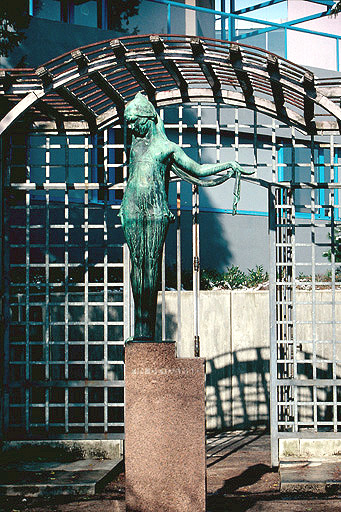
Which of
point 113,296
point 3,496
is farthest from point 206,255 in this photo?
point 3,496

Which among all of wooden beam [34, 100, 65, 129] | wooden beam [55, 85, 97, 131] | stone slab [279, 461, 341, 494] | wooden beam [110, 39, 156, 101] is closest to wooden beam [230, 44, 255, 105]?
wooden beam [110, 39, 156, 101]

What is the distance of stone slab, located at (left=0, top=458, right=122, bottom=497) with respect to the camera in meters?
7.98

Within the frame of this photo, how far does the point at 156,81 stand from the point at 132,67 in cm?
68

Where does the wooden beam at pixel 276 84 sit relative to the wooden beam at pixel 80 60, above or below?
below

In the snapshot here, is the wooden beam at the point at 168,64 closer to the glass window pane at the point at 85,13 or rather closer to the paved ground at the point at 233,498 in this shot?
the paved ground at the point at 233,498

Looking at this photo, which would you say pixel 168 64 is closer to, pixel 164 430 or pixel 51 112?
pixel 51 112

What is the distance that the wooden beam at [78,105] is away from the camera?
863 centimetres

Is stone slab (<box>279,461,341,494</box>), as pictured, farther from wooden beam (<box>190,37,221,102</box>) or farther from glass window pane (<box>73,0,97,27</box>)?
glass window pane (<box>73,0,97,27</box>)

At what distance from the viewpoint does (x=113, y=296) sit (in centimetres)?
1145

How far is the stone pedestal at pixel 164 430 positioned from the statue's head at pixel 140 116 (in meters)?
1.78

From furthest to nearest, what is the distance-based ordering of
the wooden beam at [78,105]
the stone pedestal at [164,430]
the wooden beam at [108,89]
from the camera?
1. the wooden beam at [78,105]
2. the wooden beam at [108,89]
3. the stone pedestal at [164,430]

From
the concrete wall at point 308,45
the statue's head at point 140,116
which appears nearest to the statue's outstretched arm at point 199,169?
the statue's head at point 140,116

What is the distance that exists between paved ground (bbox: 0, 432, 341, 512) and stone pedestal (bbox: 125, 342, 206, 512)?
950 mm

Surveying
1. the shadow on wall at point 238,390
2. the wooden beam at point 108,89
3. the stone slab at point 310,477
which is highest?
the wooden beam at point 108,89
